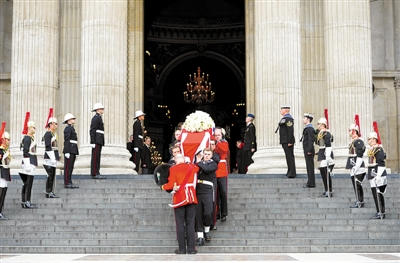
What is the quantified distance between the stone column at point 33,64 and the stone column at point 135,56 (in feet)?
16.0

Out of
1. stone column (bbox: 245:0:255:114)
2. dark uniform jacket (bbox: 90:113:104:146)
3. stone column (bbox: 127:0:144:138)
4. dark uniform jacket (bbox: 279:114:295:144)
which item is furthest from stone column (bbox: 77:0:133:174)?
stone column (bbox: 245:0:255:114)

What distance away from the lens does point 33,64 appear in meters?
24.5

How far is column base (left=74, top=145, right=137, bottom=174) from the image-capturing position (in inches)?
Answer: 915

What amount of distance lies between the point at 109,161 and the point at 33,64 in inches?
178

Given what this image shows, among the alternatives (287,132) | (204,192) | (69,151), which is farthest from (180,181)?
(287,132)

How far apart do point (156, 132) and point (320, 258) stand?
33866mm

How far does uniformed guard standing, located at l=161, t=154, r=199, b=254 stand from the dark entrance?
31.0 metres

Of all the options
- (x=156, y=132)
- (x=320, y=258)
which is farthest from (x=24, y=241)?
(x=156, y=132)

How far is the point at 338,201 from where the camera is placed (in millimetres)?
18000


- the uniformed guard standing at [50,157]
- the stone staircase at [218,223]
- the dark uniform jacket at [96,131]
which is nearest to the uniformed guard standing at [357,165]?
the stone staircase at [218,223]

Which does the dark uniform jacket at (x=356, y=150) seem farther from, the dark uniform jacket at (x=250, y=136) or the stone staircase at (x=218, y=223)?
the dark uniform jacket at (x=250, y=136)

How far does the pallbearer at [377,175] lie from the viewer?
55.5 feet

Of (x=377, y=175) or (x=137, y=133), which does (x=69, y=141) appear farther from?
(x=377, y=175)

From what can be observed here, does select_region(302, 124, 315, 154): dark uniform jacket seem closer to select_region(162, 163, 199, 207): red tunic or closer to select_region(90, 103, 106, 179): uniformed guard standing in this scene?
select_region(90, 103, 106, 179): uniformed guard standing
